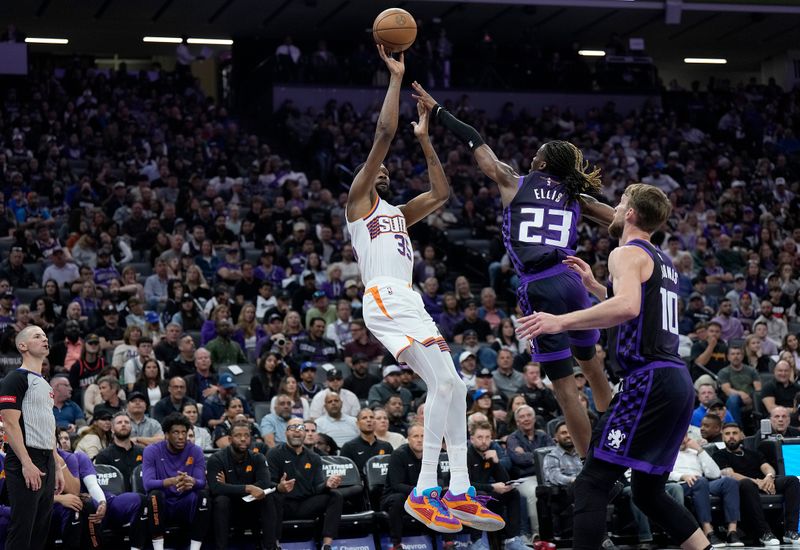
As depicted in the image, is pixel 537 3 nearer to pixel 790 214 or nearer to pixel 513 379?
pixel 790 214

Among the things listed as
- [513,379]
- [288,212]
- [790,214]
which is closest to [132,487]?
[513,379]

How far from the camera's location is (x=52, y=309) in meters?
16.2

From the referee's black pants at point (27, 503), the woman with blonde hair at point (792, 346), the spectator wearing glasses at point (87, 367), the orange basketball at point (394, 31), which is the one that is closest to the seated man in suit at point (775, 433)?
the woman with blonde hair at point (792, 346)

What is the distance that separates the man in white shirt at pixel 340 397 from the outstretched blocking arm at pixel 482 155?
723 cm

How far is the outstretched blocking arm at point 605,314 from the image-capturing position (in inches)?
248

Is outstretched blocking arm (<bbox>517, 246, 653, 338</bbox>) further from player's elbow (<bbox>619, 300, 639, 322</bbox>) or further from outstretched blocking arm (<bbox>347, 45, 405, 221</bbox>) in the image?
outstretched blocking arm (<bbox>347, 45, 405, 221</bbox>)

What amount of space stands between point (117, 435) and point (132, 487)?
0.64 metres

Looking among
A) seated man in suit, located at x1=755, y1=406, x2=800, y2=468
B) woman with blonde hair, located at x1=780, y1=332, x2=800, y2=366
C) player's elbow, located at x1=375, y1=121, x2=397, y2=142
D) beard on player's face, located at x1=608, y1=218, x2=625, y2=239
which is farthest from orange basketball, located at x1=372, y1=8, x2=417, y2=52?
woman with blonde hair, located at x1=780, y1=332, x2=800, y2=366

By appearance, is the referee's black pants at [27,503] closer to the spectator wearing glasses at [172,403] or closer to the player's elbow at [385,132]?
the spectator wearing glasses at [172,403]

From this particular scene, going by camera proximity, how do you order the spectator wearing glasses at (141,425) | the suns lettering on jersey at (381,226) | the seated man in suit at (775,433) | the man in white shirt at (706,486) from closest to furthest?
the suns lettering on jersey at (381,226)
the spectator wearing glasses at (141,425)
the man in white shirt at (706,486)
the seated man in suit at (775,433)

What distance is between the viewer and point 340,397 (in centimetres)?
1493

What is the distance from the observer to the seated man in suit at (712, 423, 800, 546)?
14117 mm

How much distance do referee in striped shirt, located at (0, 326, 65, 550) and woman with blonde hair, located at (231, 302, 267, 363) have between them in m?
6.77

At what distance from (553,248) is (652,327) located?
1.29m
